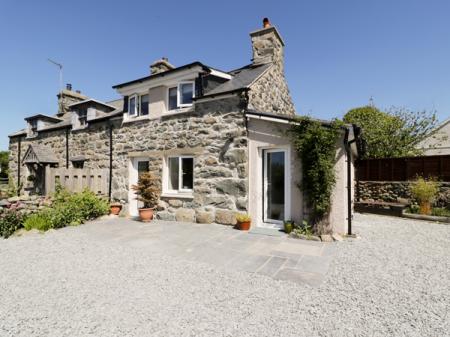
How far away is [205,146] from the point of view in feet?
28.2

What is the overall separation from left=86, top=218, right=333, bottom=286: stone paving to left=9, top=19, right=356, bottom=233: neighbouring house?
1035 millimetres

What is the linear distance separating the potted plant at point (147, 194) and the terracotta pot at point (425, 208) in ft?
36.3

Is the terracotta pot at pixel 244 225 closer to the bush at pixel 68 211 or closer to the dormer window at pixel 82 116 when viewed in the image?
the bush at pixel 68 211

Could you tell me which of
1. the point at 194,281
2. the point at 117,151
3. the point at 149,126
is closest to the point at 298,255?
the point at 194,281

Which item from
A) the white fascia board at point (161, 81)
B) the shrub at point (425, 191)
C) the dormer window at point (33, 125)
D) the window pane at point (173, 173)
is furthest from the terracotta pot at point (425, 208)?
the dormer window at point (33, 125)

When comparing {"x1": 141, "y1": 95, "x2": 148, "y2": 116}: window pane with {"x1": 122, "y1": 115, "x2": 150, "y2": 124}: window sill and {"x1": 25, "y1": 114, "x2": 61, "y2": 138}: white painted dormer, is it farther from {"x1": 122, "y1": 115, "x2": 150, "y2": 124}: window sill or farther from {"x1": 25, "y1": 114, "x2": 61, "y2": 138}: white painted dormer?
{"x1": 25, "y1": 114, "x2": 61, "y2": 138}: white painted dormer

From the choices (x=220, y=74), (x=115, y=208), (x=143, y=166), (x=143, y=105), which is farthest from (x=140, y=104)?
(x=115, y=208)

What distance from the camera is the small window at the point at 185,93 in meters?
9.23

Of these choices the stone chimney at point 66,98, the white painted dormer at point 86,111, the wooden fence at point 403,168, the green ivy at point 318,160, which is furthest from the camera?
the stone chimney at point 66,98

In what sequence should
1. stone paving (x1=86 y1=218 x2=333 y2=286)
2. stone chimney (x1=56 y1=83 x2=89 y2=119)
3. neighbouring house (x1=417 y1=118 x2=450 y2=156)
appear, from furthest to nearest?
neighbouring house (x1=417 y1=118 x2=450 y2=156), stone chimney (x1=56 y1=83 x2=89 y2=119), stone paving (x1=86 y1=218 x2=333 y2=286)

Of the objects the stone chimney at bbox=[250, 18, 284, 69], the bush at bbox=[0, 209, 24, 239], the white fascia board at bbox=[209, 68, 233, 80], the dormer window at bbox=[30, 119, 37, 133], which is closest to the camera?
the bush at bbox=[0, 209, 24, 239]

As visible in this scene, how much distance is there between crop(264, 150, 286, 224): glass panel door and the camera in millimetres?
7500

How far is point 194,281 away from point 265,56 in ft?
31.3

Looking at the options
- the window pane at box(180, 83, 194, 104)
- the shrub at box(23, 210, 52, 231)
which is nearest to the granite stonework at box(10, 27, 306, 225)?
the window pane at box(180, 83, 194, 104)
